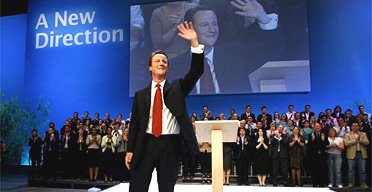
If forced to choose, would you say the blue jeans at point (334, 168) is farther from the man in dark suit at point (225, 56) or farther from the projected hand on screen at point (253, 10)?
the projected hand on screen at point (253, 10)

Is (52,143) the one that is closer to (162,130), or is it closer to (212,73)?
(212,73)

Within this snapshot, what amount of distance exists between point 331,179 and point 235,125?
501 cm

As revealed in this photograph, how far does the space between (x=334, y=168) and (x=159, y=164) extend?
5.54 metres

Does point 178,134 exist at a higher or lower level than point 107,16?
lower

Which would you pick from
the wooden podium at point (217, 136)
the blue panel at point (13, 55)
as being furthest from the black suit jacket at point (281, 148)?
the blue panel at point (13, 55)

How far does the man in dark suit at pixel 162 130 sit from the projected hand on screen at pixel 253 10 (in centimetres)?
763

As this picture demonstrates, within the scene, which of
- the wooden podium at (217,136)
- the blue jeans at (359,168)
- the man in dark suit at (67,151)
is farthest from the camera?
the man in dark suit at (67,151)

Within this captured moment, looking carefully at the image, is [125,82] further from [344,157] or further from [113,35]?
[344,157]

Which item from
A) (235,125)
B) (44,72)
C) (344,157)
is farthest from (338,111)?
(44,72)

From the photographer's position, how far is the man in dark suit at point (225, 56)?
928cm

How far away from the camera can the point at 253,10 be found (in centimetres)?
939

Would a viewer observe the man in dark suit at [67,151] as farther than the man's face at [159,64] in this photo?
Yes

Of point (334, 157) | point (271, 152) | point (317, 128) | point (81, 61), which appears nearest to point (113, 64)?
point (81, 61)

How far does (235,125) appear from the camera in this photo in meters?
2.52
